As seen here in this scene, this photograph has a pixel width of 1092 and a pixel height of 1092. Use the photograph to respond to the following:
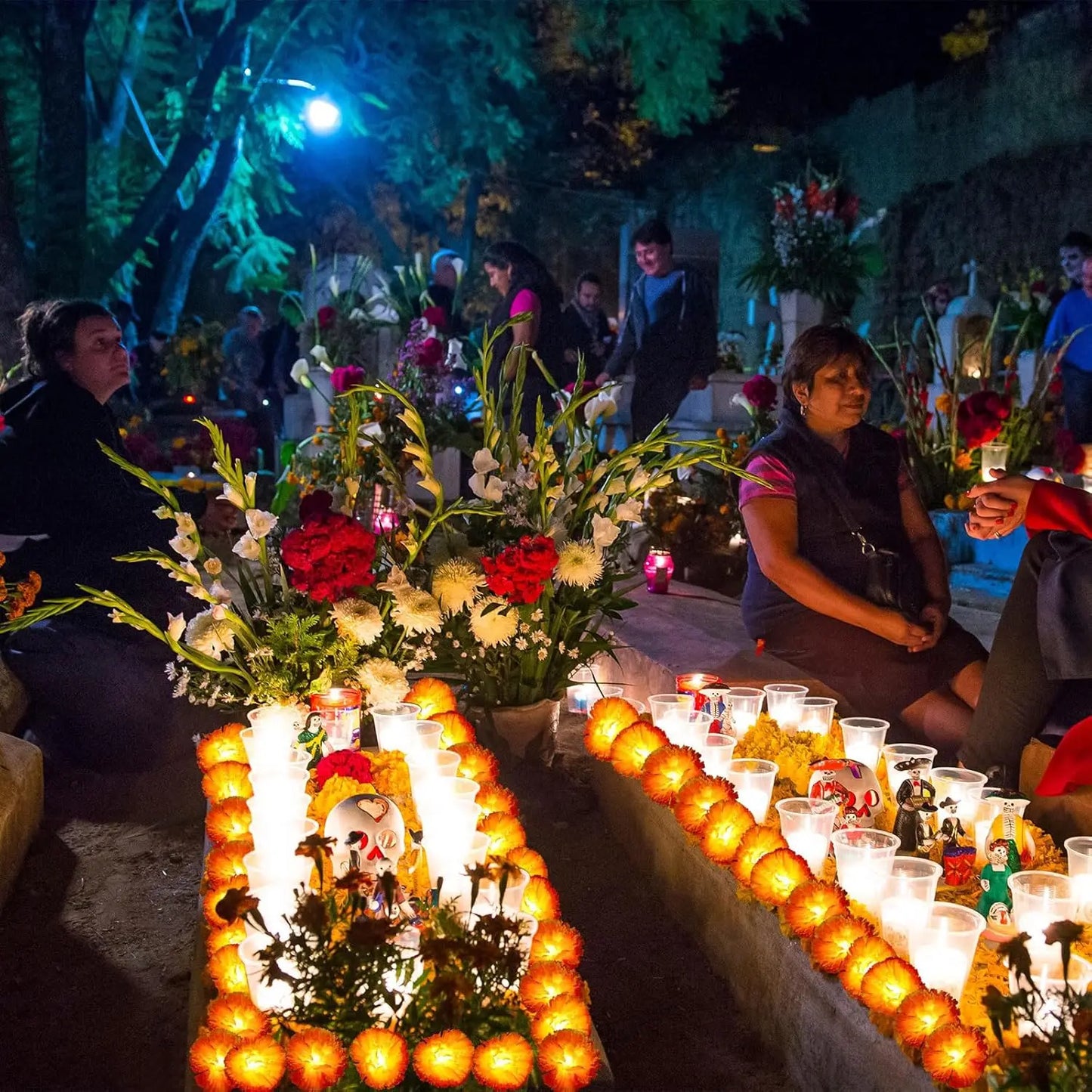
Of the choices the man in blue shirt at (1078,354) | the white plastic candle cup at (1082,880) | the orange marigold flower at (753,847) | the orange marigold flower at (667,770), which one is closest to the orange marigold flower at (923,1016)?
the white plastic candle cup at (1082,880)

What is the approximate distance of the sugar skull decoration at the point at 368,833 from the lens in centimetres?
249

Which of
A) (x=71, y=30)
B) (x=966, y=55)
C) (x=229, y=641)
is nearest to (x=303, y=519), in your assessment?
(x=229, y=641)

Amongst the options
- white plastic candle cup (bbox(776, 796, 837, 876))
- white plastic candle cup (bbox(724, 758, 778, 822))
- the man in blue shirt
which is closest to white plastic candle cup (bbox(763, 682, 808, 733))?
white plastic candle cup (bbox(724, 758, 778, 822))

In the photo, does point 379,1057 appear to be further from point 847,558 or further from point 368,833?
point 847,558

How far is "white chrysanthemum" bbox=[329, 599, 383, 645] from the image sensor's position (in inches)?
137

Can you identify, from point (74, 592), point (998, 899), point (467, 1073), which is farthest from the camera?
point (74, 592)

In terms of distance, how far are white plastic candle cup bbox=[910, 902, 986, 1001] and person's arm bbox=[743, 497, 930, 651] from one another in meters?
1.62

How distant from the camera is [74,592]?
177 inches

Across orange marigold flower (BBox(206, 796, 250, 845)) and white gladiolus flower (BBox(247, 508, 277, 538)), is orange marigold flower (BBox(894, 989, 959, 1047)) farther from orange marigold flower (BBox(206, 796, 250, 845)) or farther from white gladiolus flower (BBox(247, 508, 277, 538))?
white gladiolus flower (BBox(247, 508, 277, 538))

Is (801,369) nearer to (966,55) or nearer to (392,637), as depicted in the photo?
(392,637)

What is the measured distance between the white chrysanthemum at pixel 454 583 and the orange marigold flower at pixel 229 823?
923 millimetres

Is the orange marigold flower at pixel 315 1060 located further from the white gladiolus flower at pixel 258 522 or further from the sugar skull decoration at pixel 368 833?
the white gladiolus flower at pixel 258 522

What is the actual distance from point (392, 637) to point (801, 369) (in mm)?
1510

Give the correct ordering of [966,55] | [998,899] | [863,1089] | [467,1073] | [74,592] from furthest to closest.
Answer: [966,55] < [74,592] < [998,899] < [863,1089] < [467,1073]
